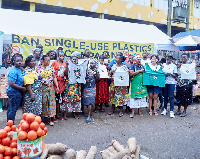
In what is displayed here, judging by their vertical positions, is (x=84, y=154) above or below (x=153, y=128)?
above

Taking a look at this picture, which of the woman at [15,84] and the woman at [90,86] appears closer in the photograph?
the woman at [15,84]

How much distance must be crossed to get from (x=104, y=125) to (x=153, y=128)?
1225mm

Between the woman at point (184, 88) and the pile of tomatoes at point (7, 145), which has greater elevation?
the woman at point (184, 88)

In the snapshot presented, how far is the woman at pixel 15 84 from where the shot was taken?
3.92 meters

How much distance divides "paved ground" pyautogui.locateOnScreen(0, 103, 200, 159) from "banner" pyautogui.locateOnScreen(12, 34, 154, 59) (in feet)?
7.51

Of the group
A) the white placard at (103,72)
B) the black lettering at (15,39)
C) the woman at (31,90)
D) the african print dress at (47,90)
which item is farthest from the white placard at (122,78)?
the black lettering at (15,39)

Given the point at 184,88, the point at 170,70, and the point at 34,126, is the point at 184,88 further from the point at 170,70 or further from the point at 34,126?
the point at 34,126

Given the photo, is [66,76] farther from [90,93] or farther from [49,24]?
[49,24]

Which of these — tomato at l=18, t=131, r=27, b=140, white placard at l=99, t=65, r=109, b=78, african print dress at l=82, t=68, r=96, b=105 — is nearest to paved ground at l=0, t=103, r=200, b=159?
african print dress at l=82, t=68, r=96, b=105

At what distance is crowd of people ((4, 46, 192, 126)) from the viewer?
4191 mm

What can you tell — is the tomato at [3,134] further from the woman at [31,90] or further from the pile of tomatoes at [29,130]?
the woman at [31,90]

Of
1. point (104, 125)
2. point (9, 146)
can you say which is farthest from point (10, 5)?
point (9, 146)

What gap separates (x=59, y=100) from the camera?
17.6 ft

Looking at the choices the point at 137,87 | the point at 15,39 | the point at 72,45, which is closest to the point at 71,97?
the point at 137,87
